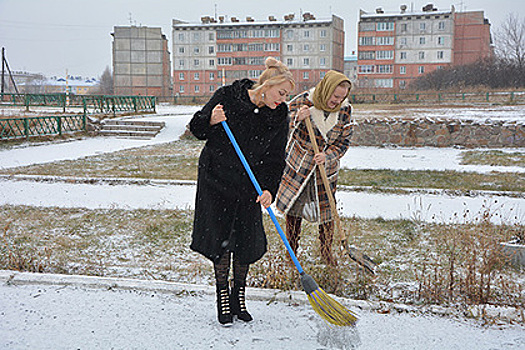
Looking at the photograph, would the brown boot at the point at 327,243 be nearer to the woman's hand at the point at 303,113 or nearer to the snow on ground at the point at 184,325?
the snow on ground at the point at 184,325

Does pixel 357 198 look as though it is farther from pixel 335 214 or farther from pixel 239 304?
pixel 239 304

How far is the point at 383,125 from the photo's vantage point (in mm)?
14203

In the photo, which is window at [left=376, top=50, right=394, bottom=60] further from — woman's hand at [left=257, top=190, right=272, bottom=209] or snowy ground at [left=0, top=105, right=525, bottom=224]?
woman's hand at [left=257, top=190, right=272, bottom=209]

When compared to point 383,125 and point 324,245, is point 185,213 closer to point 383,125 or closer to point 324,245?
point 324,245

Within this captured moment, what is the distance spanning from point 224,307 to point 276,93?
4.81 feet

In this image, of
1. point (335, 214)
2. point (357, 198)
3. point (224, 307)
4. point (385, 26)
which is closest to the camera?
point (224, 307)

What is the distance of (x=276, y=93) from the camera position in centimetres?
296

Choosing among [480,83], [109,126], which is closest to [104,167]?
[109,126]

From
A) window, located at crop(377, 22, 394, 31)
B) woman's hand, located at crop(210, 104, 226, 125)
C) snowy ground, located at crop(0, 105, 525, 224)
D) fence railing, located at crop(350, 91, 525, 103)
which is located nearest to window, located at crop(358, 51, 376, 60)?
window, located at crop(377, 22, 394, 31)

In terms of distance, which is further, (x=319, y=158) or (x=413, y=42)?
(x=413, y=42)

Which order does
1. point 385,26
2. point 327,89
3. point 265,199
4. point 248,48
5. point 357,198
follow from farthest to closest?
1. point 248,48
2. point 385,26
3. point 357,198
4. point 327,89
5. point 265,199

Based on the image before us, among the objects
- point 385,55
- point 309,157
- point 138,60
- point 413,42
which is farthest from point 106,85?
point 309,157

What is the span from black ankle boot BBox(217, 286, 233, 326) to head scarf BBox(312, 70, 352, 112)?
1.72 m

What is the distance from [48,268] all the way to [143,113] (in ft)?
63.9
